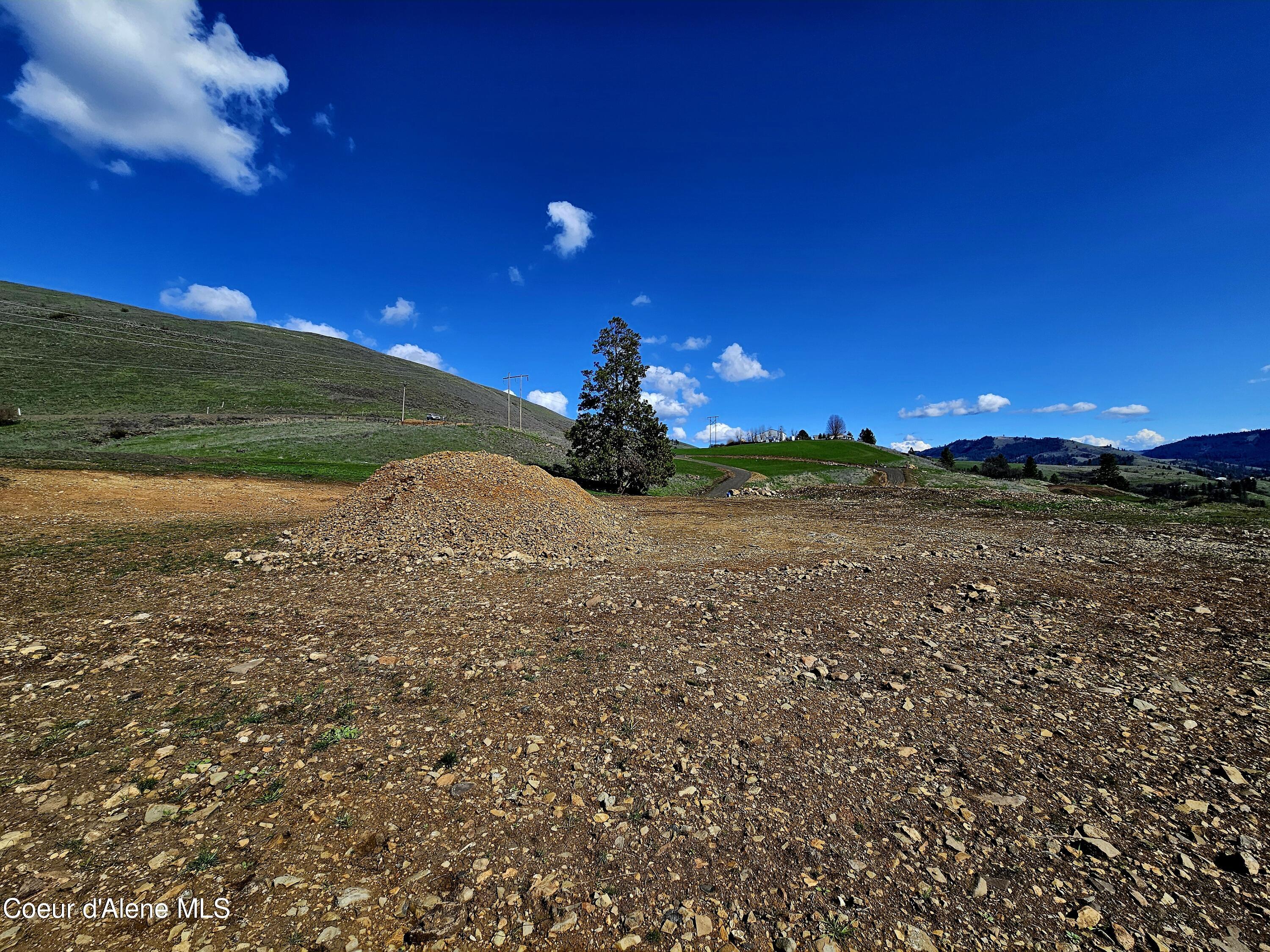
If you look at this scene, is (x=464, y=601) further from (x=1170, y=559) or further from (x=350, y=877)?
(x=1170, y=559)

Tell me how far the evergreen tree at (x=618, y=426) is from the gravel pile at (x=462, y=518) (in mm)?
17916

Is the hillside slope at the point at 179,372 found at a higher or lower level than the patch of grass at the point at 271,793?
higher

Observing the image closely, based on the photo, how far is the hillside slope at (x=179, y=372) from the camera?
6103 cm

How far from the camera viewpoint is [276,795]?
14.0ft

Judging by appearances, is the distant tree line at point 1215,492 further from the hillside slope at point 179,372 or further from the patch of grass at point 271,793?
the hillside slope at point 179,372

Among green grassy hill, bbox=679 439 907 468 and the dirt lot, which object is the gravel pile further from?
green grassy hill, bbox=679 439 907 468

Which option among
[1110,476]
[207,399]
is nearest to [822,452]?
[1110,476]

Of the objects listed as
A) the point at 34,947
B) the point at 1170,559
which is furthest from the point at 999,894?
the point at 1170,559

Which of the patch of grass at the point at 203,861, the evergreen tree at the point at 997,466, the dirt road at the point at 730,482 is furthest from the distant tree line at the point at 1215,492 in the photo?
the patch of grass at the point at 203,861

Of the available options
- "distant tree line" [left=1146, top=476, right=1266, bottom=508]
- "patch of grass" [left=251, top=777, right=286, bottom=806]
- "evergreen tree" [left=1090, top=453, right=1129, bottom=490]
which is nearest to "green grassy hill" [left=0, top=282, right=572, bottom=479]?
"patch of grass" [left=251, top=777, right=286, bottom=806]

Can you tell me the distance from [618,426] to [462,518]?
2351cm

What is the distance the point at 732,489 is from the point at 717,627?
38225 mm

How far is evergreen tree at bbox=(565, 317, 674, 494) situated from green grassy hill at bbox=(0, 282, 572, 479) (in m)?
14.6

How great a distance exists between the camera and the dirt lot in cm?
332
